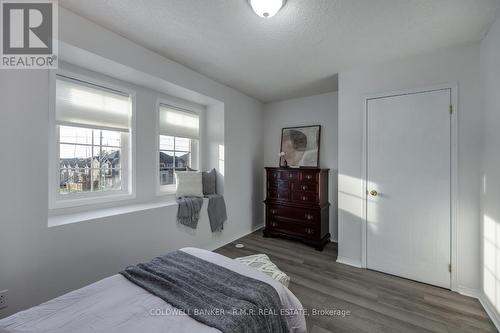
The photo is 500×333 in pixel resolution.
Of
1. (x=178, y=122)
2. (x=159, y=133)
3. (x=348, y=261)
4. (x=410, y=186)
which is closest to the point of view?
(x=410, y=186)

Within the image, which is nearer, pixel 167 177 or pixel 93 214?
pixel 93 214

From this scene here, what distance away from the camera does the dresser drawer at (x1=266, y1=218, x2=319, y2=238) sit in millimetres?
3369

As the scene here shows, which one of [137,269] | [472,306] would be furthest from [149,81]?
[472,306]

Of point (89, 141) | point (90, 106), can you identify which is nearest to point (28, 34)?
point (90, 106)

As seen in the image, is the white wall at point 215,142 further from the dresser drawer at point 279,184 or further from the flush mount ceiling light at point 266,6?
the flush mount ceiling light at point 266,6

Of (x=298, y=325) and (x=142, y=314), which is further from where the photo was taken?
(x=298, y=325)

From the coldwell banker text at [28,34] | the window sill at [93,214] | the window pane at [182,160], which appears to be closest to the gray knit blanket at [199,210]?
the window sill at [93,214]

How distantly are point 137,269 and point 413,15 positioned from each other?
9.52 feet

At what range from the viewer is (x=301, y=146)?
3.94 metres

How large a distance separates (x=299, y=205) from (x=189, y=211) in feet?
5.66

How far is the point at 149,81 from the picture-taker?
102 inches

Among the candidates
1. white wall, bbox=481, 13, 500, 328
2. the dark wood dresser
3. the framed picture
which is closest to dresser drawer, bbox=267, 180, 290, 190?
the dark wood dresser

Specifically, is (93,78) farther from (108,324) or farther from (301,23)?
(108,324)

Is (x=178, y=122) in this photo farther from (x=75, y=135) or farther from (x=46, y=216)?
(x=46, y=216)
